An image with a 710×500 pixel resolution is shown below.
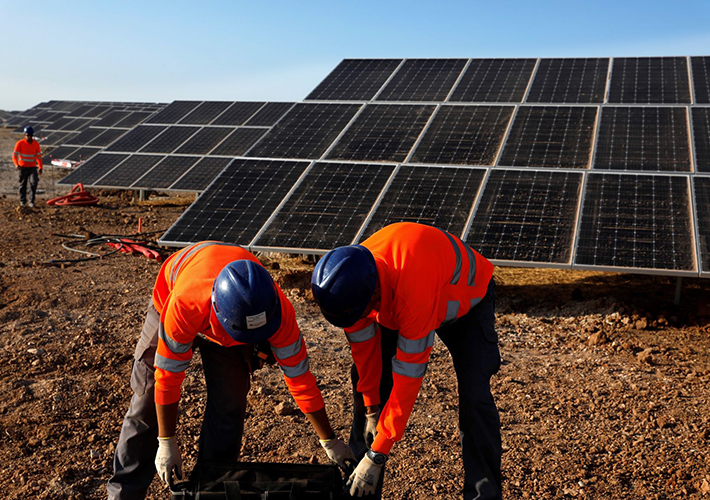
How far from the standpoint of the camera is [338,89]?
12.2 meters

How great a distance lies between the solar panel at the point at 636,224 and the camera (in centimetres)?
673

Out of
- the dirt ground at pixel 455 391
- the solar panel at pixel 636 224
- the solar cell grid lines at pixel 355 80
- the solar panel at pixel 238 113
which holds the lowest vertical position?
the dirt ground at pixel 455 391

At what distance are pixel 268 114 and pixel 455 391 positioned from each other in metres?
12.2

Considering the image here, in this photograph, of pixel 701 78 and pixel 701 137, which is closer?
pixel 701 137

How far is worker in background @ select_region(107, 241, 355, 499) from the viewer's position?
315 centimetres

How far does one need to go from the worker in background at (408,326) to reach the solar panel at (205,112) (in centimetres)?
1367

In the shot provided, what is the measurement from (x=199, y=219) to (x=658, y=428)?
19.6 ft

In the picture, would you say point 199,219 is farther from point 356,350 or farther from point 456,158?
point 356,350

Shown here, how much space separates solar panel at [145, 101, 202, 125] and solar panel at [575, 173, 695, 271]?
1220 centimetres

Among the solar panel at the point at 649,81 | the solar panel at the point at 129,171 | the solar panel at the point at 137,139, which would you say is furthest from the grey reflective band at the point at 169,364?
the solar panel at the point at 137,139

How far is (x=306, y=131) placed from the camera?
1034 centimetres

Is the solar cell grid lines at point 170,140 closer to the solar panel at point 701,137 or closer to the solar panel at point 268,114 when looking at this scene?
the solar panel at point 268,114

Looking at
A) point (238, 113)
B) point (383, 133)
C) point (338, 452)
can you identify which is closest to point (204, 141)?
point (238, 113)

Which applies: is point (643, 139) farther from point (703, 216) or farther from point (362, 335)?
point (362, 335)
